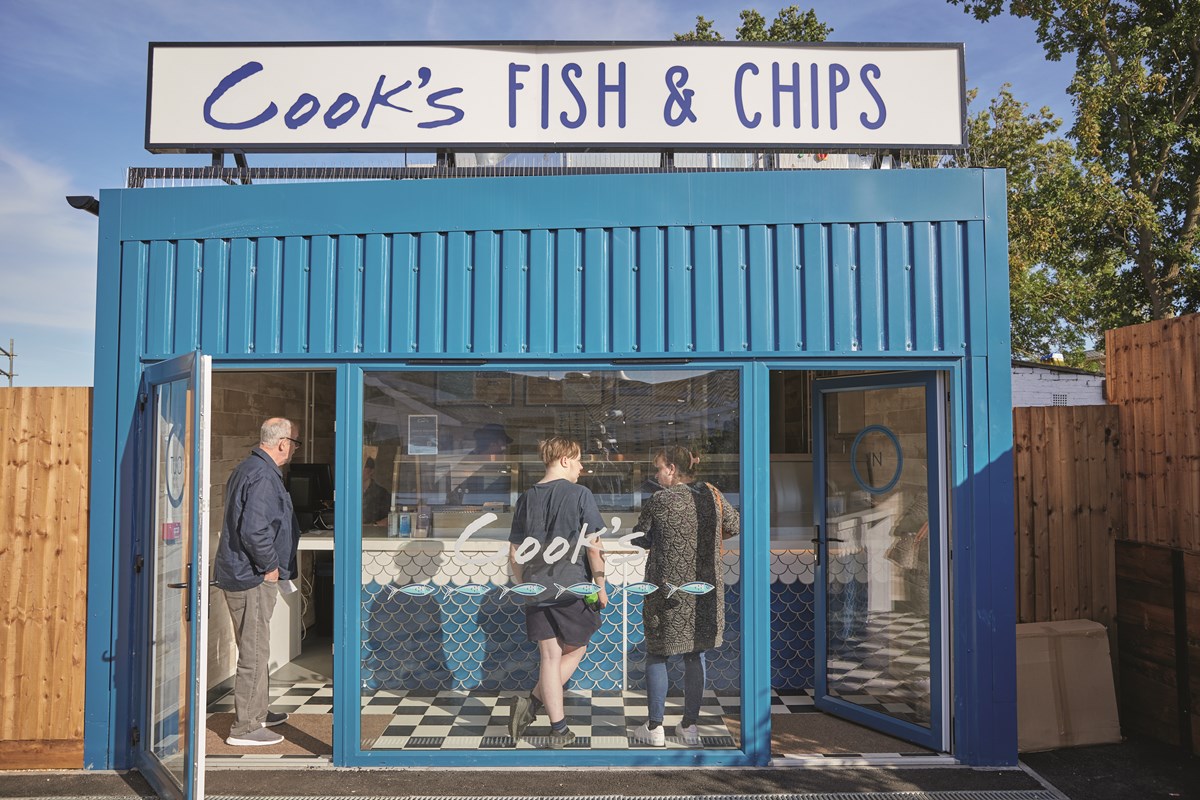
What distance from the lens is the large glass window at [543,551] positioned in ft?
13.4

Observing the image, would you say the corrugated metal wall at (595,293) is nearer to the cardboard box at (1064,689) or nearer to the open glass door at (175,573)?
the open glass door at (175,573)

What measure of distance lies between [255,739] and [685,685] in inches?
91.3

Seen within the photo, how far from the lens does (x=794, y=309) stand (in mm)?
4125

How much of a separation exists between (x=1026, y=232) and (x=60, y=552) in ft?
39.4

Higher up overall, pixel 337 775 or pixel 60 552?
pixel 60 552

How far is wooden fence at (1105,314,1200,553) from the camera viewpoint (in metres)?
4.34

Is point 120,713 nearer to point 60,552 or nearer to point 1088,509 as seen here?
point 60,552

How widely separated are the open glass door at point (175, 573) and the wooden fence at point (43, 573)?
14.3 inches

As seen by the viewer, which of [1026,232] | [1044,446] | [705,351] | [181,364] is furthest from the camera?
[1026,232]

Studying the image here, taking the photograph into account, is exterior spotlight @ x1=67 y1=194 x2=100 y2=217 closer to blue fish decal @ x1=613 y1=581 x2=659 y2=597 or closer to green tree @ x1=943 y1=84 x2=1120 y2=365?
blue fish decal @ x1=613 y1=581 x2=659 y2=597

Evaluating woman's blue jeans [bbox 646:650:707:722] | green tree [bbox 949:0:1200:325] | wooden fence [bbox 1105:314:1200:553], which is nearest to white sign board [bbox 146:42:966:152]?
wooden fence [bbox 1105:314:1200:553]

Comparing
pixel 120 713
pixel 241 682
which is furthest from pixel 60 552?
pixel 241 682

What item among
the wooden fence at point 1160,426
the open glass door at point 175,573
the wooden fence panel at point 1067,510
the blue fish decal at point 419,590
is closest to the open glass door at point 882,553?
the wooden fence panel at point 1067,510

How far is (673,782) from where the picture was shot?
3852 mm
